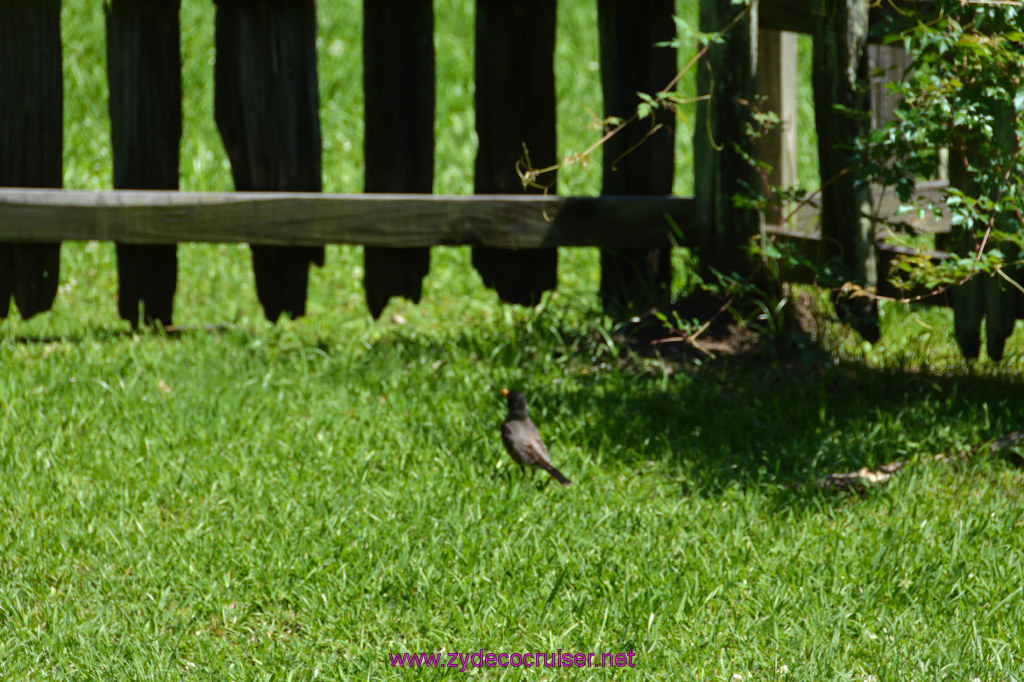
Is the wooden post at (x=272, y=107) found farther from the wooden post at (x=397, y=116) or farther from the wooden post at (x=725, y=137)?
the wooden post at (x=725, y=137)

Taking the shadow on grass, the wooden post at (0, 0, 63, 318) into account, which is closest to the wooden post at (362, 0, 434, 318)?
the shadow on grass

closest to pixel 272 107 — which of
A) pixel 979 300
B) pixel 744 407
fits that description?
pixel 744 407

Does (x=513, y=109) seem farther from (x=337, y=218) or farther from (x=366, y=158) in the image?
(x=337, y=218)

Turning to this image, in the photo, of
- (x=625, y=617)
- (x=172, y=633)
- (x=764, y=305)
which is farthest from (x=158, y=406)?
(x=764, y=305)

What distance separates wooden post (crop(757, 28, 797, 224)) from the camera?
17.0ft

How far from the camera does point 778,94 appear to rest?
17.2 ft

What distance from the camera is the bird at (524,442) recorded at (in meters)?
3.58

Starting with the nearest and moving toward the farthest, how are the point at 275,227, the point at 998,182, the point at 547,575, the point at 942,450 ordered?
the point at 547,575 → the point at 998,182 → the point at 942,450 → the point at 275,227

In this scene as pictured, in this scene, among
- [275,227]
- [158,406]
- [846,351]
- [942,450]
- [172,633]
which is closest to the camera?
[172,633]

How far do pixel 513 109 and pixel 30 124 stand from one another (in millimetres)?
2185

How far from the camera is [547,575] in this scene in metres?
3.00

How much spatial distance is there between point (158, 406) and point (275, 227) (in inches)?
43.1

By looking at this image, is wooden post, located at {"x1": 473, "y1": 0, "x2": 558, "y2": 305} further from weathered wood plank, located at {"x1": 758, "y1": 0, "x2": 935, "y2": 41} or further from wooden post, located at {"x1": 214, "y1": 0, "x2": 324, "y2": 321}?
weathered wood plank, located at {"x1": 758, "y1": 0, "x2": 935, "y2": 41}

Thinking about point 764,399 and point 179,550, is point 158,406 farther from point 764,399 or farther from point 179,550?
point 764,399
